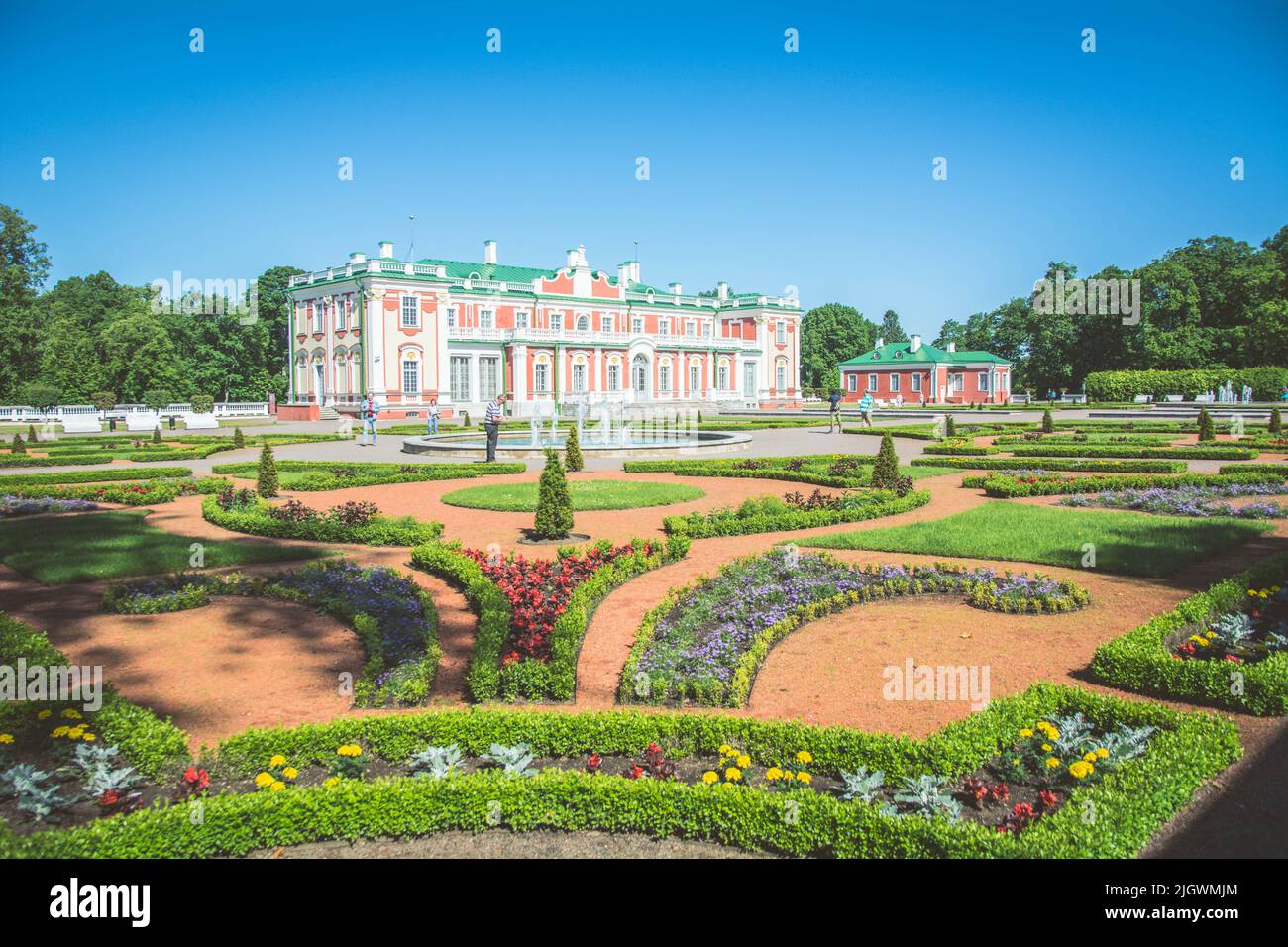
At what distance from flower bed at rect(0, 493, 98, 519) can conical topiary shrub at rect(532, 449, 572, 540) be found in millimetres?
8612

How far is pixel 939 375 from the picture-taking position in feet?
215

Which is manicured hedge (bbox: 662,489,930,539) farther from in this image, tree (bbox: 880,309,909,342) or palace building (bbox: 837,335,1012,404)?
tree (bbox: 880,309,909,342)

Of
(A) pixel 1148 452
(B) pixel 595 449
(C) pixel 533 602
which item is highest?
(B) pixel 595 449

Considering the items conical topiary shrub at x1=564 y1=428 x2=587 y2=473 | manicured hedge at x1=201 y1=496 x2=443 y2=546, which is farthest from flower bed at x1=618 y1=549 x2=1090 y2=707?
conical topiary shrub at x1=564 y1=428 x2=587 y2=473

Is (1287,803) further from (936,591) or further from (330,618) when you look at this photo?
(330,618)

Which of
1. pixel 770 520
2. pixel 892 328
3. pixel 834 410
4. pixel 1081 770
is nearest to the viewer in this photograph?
pixel 1081 770

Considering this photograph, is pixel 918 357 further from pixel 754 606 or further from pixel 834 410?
pixel 754 606

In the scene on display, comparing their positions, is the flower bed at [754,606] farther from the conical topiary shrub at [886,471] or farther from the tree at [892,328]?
the tree at [892,328]

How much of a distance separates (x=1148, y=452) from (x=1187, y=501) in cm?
794

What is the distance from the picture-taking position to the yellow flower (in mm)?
4655

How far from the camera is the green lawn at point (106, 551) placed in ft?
33.3

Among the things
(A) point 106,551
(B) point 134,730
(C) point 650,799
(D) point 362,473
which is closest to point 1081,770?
(C) point 650,799

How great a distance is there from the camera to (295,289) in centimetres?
5300

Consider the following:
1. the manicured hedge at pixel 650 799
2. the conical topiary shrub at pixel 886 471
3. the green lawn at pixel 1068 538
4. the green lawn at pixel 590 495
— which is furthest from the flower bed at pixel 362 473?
the manicured hedge at pixel 650 799
